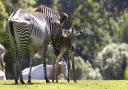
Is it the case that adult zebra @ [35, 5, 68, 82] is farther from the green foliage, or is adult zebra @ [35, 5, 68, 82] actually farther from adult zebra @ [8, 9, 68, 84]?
the green foliage

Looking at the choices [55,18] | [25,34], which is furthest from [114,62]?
[25,34]

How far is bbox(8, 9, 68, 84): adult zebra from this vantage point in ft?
81.5

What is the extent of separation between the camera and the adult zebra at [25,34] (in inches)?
978

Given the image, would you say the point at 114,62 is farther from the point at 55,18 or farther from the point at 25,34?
the point at 25,34

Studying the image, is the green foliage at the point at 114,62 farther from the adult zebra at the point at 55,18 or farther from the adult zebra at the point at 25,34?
the adult zebra at the point at 25,34

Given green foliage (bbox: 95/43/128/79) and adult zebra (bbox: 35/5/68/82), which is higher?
adult zebra (bbox: 35/5/68/82)

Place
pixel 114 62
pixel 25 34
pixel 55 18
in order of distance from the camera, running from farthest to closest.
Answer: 1. pixel 114 62
2. pixel 55 18
3. pixel 25 34

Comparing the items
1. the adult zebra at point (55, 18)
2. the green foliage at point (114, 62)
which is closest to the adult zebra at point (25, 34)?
the adult zebra at point (55, 18)

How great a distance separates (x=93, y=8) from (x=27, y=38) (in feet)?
274

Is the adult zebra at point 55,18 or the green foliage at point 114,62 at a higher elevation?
the adult zebra at point 55,18

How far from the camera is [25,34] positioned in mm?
24859

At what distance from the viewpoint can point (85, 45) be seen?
102062 mm

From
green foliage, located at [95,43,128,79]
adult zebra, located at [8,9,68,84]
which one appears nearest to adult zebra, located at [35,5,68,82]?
adult zebra, located at [8,9,68,84]

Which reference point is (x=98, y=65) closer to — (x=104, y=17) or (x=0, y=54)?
(x=104, y=17)
